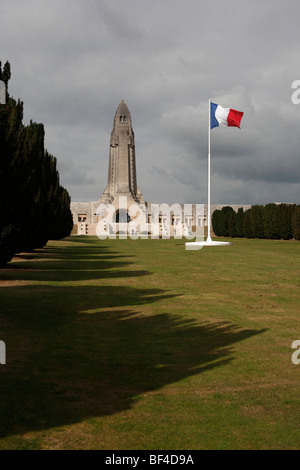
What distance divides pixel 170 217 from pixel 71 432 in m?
106

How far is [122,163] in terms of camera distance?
4242 inches

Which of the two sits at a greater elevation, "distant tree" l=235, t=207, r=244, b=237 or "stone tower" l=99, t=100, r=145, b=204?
"stone tower" l=99, t=100, r=145, b=204

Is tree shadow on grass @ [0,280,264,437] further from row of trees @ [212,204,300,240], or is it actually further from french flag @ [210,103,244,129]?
row of trees @ [212,204,300,240]

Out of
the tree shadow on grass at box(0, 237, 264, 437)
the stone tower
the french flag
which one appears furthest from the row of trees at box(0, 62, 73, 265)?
the stone tower

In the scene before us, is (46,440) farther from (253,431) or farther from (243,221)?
(243,221)

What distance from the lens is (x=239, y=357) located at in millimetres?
6832

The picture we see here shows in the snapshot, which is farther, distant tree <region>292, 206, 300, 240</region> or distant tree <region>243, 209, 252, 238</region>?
distant tree <region>243, 209, 252, 238</region>

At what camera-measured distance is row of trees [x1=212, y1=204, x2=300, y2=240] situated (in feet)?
170

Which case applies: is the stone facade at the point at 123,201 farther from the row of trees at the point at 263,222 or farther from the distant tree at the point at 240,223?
the distant tree at the point at 240,223

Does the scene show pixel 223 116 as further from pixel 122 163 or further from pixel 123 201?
pixel 122 163

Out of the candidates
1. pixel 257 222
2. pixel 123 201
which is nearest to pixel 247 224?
pixel 257 222

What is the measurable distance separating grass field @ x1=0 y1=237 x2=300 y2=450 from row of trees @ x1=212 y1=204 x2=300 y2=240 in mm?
40290

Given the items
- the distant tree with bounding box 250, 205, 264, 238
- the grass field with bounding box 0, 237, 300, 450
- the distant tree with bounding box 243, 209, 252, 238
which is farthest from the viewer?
the distant tree with bounding box 243, 209, 252, 238

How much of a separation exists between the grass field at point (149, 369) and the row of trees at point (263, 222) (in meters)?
40.3
